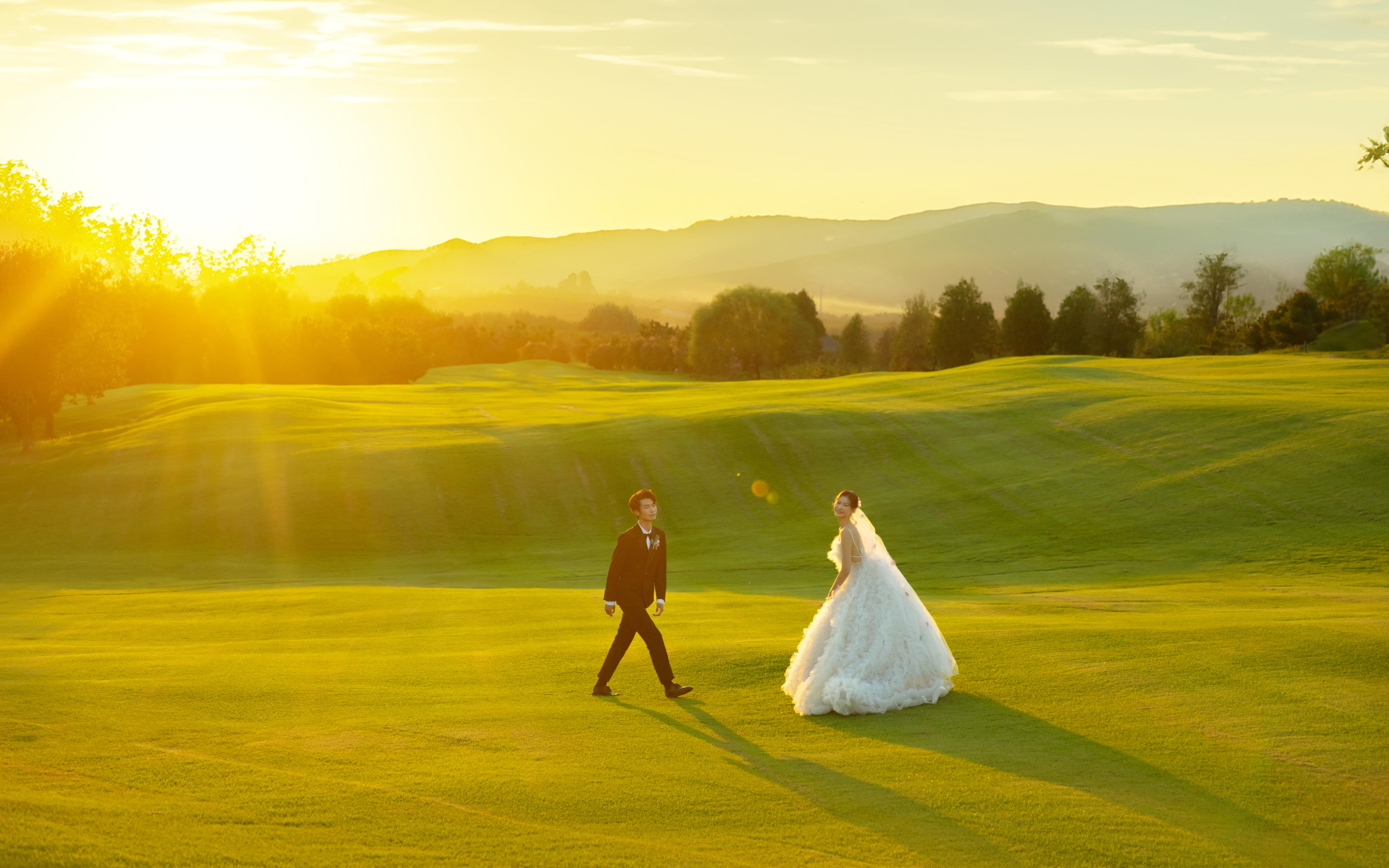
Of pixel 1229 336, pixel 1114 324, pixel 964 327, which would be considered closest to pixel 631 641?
pixel 964 327

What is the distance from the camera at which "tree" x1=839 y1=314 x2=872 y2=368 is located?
13800cm

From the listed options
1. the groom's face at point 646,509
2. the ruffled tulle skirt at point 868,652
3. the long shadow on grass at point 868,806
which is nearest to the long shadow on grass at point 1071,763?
the ruffled tulle skirt at point 868,652

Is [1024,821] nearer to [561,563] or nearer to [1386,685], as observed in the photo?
[1386,685]

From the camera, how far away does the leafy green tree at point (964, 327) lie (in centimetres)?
12112

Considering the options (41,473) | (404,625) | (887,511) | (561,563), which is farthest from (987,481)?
(41,473)

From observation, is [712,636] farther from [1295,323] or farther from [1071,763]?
[1295,323]

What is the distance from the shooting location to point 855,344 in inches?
5492

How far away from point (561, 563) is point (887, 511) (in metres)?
12.3

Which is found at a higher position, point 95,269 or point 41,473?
point 95,269

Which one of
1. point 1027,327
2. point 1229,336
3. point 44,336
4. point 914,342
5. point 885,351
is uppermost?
point 1027,327

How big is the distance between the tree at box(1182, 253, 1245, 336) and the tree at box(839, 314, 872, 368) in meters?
42.3

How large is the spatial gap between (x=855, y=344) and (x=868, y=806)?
430ft

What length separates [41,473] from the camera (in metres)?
50.6

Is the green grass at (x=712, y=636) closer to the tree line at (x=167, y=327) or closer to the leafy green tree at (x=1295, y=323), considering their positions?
the tree line at (x=167, y=327)
